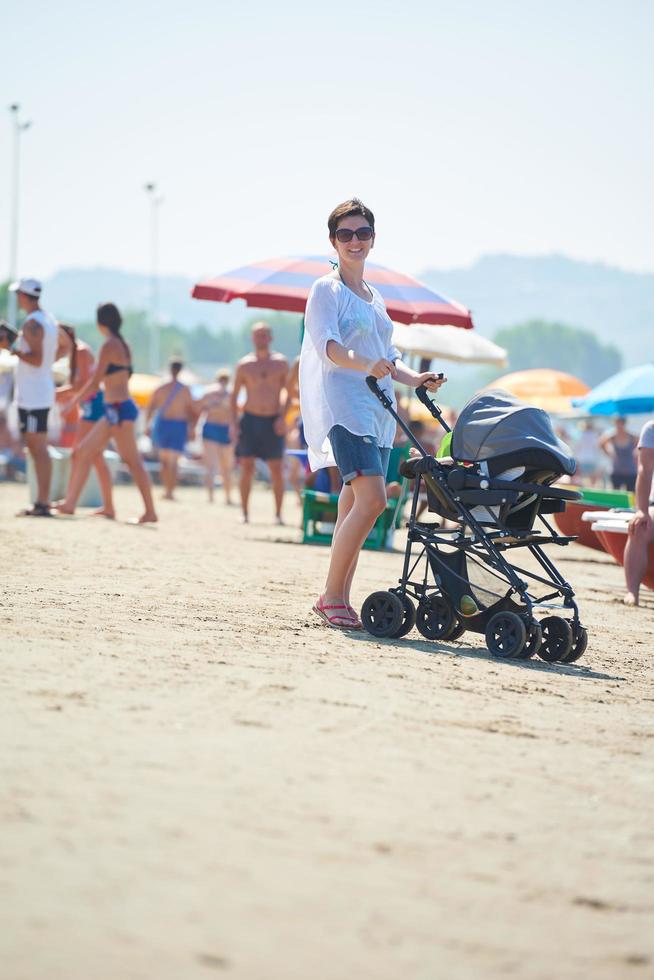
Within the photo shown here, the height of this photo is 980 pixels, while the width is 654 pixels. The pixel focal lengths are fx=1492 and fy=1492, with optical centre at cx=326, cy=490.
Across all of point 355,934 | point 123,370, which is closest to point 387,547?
point 123,370

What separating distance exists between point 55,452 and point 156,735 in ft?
36.9

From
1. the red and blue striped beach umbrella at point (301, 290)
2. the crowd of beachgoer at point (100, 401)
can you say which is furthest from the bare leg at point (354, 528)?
the crowd of beachgoer at point (100, 401)

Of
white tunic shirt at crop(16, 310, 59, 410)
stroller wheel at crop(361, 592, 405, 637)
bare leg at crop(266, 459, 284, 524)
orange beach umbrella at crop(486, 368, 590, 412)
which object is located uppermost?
orange beach umbrella at crop(486, 368, 590, 412)

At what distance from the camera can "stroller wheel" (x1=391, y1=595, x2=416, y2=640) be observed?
22.1 feet

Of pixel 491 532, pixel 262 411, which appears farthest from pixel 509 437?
pixel 262 411

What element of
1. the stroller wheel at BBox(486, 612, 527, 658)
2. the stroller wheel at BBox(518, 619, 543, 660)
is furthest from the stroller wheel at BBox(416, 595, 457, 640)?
the stroller wheel at BBox(518, 619, 543, 660)

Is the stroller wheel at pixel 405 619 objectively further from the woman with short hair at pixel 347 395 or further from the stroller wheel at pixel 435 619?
the woman with short hair at pixel 347 395

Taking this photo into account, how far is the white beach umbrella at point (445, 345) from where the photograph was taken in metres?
17.0

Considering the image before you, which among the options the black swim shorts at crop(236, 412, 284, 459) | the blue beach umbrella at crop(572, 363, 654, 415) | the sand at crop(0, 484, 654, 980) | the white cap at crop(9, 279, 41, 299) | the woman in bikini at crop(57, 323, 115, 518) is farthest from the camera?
the blue beach umbrella at crop(572, 363, 654, 415)

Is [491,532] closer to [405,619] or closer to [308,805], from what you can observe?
[405,619]

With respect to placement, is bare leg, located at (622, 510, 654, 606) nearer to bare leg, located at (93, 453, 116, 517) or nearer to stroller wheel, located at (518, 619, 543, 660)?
stroller wheel, located at (518, 619, 543, 660)

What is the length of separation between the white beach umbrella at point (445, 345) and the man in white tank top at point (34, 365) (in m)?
4.83

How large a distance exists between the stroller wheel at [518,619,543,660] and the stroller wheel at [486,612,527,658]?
1.1 inches

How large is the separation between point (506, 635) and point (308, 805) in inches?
120
